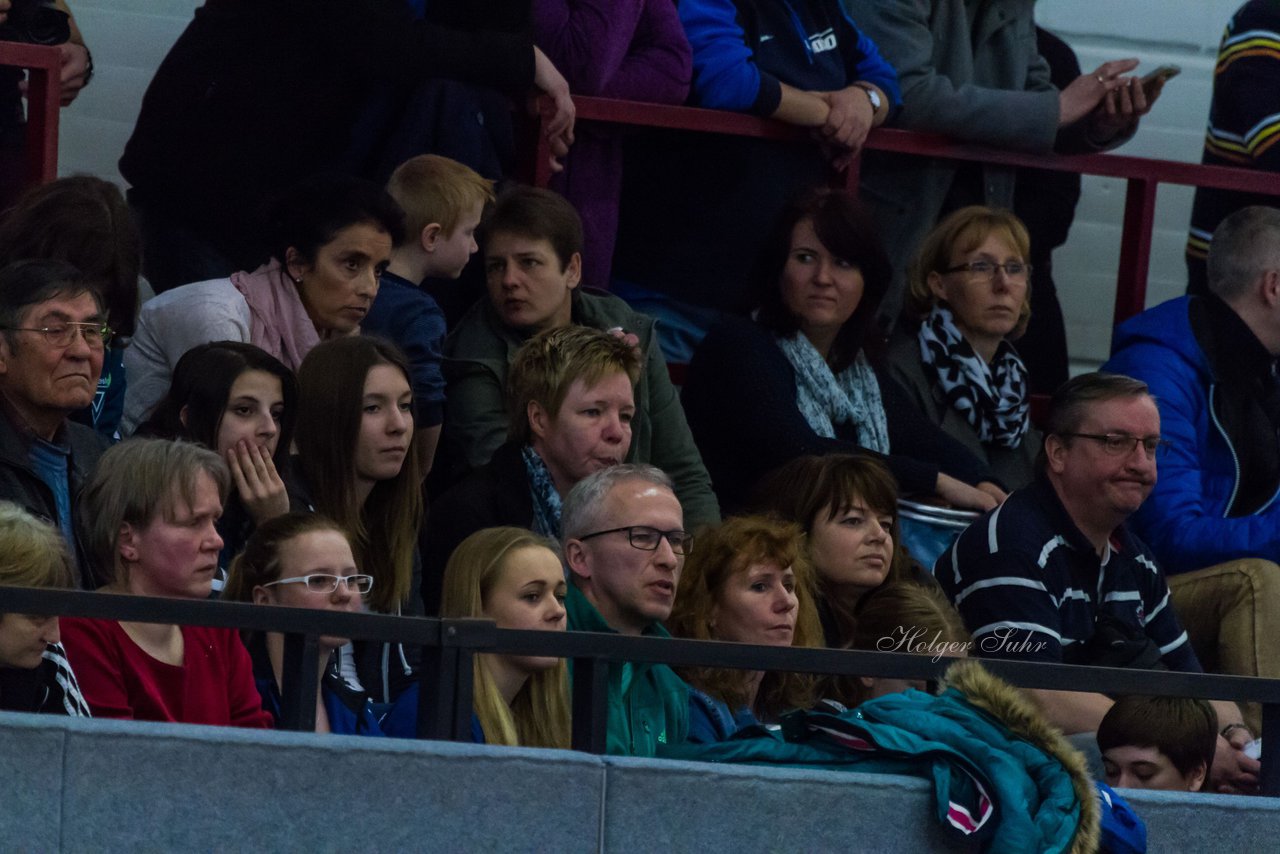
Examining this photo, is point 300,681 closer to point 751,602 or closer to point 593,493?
point 593,493

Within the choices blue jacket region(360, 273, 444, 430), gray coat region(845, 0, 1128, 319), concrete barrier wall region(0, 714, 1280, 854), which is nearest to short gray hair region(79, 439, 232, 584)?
concrete barrier wall region(0, 714, 1280, 854)

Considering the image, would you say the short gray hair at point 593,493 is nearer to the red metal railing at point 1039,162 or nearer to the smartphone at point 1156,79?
the red metal railing at point 1039,162

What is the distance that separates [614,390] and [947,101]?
2.07m

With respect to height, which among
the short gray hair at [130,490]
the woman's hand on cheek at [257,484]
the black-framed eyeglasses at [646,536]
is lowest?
the black-framed eyeglasses at [646,536]

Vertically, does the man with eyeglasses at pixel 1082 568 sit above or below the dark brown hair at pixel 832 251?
below

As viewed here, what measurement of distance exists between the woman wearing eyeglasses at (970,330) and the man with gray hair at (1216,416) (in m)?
0.43

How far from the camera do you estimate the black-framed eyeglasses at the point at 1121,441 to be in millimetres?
6609

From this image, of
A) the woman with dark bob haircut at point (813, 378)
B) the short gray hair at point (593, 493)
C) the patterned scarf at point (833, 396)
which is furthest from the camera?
the patterned scarf at point (833, 396)

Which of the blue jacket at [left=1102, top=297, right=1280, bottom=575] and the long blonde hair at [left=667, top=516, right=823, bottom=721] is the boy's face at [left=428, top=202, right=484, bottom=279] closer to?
the long blonde hair at [left=667, top=516, right=823, bottom=721]

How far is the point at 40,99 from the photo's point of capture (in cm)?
653

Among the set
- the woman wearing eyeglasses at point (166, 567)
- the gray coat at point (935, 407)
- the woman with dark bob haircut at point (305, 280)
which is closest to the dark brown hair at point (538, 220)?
the woman with dark bob haircut at point (305, 280)

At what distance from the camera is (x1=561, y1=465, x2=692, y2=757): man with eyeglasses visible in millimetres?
5430

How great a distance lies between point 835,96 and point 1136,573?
70.2 inches

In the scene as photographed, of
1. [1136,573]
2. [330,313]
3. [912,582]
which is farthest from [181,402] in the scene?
[1136,573]
